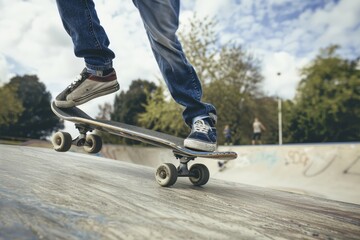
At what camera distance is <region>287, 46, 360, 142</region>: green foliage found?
24.7m

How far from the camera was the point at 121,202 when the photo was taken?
0.94 meters

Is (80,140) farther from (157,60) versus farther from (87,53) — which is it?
(157,60)

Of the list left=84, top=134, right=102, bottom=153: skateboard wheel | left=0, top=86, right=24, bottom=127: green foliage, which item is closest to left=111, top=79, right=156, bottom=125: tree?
left=0, top=86, right=24, bottom=127: green foliage

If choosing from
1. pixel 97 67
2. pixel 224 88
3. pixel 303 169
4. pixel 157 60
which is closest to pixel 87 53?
pixel 97 67

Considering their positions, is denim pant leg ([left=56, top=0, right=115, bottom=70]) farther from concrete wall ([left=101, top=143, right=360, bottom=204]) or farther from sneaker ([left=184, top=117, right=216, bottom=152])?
concrete wall ([left=101, top=143, right=360, bottom=204])

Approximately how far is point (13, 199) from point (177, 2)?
54.5 inches

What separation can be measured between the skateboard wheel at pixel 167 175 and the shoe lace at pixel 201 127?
0.27 meters

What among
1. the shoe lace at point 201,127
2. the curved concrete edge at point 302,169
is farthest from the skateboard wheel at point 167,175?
the curved concrete edge at point 302,169

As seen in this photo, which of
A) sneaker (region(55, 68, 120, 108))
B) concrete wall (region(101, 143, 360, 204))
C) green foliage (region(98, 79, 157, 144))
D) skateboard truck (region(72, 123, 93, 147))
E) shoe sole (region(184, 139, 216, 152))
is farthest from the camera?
green foliage (region(98, 79, 157, 144))

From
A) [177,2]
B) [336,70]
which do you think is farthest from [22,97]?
[177,2]

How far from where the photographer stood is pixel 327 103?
2509 cm

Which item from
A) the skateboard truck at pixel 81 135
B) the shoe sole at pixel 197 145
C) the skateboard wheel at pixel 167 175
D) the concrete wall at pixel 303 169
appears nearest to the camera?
the skateboard wheel at pixel 167 175

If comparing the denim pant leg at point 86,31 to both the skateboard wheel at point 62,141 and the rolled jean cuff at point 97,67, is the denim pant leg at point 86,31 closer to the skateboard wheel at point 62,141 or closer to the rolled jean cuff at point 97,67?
the rolled jean cuff at point 97,67

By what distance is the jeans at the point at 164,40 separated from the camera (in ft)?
5.45
